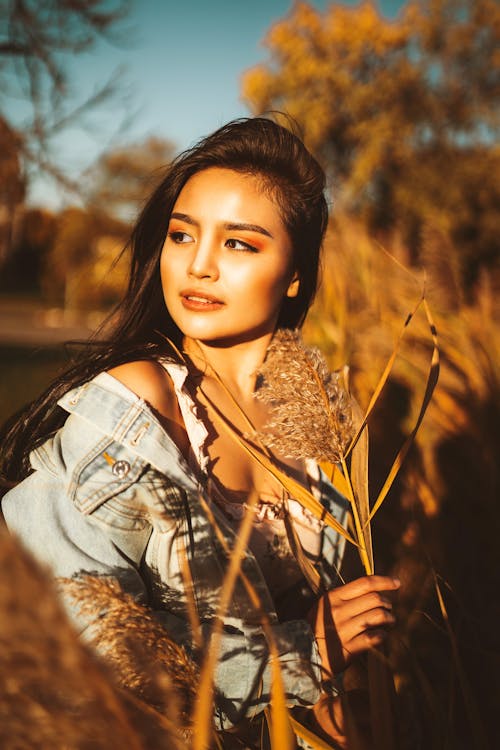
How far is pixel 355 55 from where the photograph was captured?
14.9 meters

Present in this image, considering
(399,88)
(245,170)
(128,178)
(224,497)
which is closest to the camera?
(224,497)

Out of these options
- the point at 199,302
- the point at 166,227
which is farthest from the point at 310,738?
the point at 166,227

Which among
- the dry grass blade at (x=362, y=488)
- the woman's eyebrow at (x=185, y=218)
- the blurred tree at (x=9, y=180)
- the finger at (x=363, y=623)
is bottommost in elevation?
the finger at (x=363, y=623)

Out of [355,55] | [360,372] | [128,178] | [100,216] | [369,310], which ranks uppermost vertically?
[355,55]

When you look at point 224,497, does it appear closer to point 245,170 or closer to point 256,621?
point 256,621

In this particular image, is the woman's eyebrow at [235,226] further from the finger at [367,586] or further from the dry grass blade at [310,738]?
the dry grass blade at [310,738]

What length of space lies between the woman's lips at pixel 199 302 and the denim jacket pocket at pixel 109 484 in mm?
465

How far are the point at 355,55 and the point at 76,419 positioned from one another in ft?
54.1

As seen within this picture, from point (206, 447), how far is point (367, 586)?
0.50m

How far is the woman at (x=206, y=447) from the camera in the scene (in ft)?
3.50

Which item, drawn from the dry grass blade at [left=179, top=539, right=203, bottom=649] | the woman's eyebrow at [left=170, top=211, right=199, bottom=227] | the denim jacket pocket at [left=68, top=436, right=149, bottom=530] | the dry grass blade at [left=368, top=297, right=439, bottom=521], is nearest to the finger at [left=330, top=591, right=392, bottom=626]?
the dry grass blade at [left=368, top=297, right=439, bottom=521]

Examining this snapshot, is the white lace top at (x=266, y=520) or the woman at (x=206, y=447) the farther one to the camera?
the white lace top at (x=266, y=520)

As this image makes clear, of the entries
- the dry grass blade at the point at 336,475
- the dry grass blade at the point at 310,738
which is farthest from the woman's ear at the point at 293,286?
the dry grass blade at the point at 310,738

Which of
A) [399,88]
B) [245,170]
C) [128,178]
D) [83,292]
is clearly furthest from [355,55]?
[245,170]
